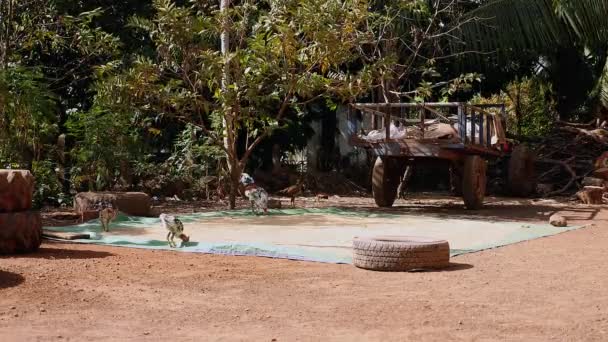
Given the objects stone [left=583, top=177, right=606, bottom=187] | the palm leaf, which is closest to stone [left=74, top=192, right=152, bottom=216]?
the palm leaf

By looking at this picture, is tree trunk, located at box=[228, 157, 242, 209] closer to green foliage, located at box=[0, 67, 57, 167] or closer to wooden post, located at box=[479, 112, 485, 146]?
green foliage, located at box=[0, 67, 57, 167]

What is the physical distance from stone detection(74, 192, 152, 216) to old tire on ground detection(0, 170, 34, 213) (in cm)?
374

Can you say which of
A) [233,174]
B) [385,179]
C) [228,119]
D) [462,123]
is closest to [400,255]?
[462,123]

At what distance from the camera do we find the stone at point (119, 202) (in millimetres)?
11547

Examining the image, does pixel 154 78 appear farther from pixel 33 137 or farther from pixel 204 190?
pixel 204 190

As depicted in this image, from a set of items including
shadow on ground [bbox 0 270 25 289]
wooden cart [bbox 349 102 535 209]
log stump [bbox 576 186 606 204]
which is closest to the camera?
shadow on ground [bbox 0 270 25 289]

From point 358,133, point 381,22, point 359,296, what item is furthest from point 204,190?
point 359,296

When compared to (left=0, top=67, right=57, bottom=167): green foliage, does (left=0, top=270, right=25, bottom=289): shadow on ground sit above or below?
below

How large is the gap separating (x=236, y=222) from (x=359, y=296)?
5.40 metres

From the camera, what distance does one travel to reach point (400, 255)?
6.82 m

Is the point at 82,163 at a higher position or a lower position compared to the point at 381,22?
lower

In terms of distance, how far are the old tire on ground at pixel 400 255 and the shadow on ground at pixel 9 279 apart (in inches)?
108

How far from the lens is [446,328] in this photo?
182 inches

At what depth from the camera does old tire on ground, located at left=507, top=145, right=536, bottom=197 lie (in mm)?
18484
